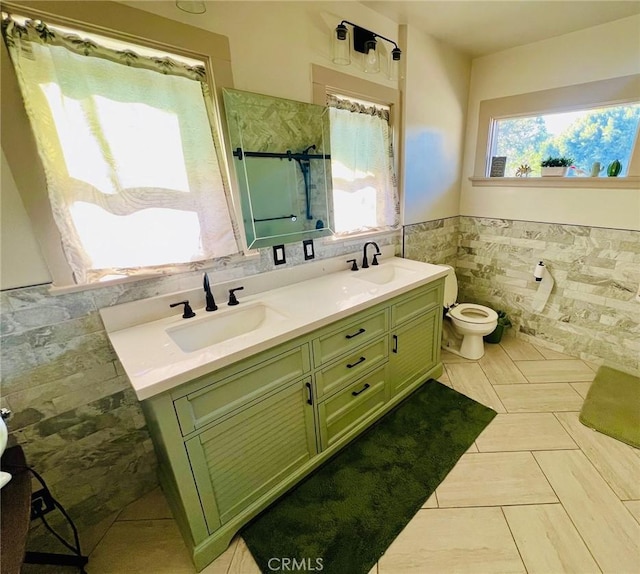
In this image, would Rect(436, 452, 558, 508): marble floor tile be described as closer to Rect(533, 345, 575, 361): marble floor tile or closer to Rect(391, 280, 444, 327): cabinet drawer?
Rect(391, 280, 444, 327): cabinet drawer

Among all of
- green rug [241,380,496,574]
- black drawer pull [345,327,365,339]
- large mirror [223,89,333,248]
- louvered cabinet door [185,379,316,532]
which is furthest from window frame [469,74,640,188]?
louvered cabinet door [185,379,316,532]

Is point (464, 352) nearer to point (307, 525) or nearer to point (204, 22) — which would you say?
point (307, 525)

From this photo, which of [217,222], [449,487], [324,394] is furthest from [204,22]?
[449,487]

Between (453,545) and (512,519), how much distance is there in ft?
1.08

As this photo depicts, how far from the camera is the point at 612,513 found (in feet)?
4.54

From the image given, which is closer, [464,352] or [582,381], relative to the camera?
[582,381]

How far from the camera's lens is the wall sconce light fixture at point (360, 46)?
1.69m

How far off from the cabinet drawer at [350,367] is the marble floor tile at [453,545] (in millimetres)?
696

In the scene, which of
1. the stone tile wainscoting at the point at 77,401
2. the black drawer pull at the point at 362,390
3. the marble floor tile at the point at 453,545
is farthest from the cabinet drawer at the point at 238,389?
the marble floor tile at the point at 453,545

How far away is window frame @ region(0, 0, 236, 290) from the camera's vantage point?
1011 millimetres

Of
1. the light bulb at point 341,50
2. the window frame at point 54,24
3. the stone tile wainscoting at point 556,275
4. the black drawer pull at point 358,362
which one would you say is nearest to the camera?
the window frame at point 54,24

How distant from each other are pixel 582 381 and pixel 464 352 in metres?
0.82

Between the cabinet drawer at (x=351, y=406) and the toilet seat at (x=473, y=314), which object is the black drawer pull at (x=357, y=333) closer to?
the cabinet drawer at (x=351, y=406)

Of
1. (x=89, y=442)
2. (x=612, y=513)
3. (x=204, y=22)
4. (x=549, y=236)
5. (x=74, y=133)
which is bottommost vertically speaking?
(x=612, y=513)
